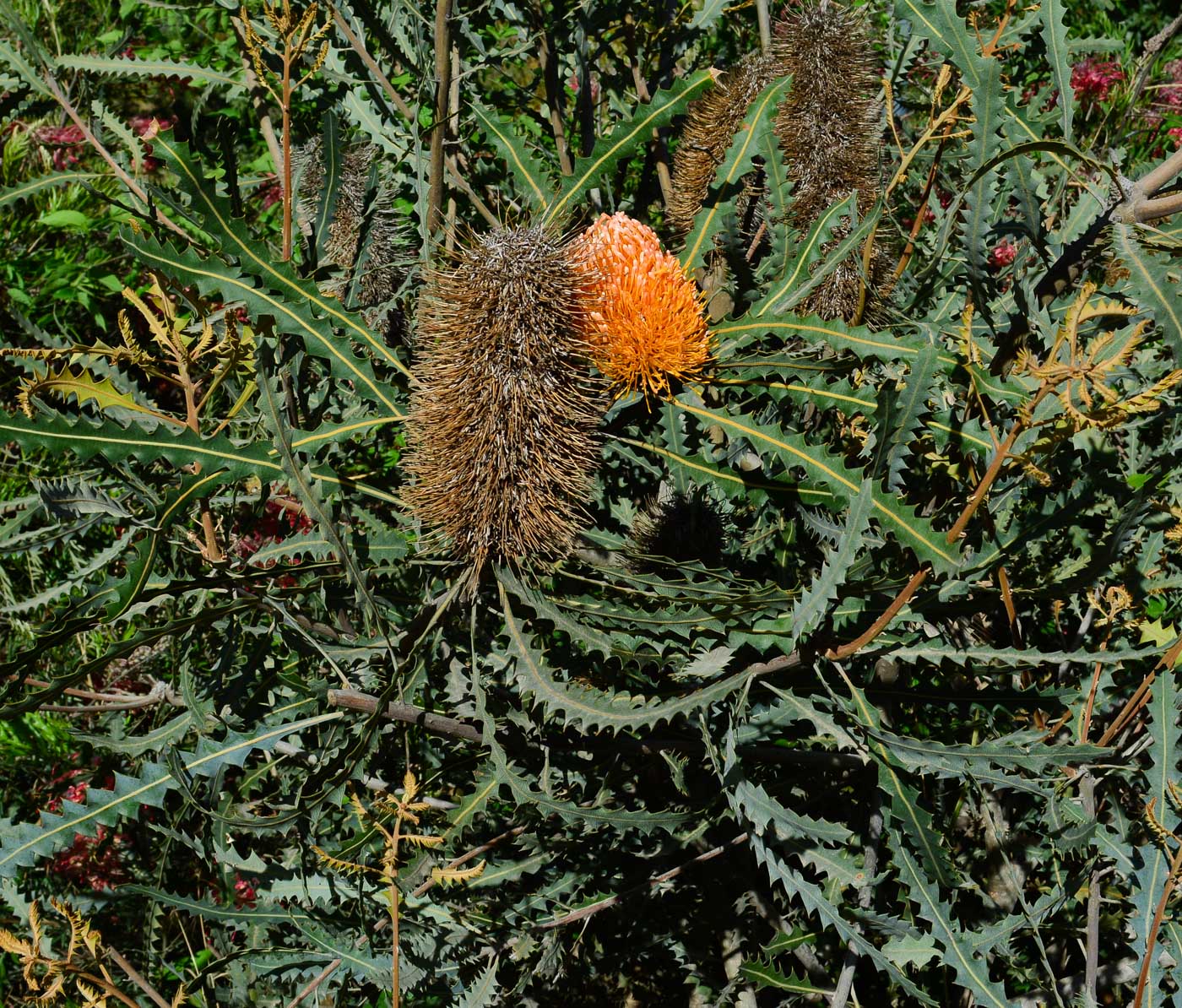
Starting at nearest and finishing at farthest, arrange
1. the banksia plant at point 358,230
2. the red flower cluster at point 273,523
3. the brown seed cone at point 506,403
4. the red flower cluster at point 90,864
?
the brown seed cone at point 506,403 < the banksia plant at point 358,230 < the red flower cluster at point 273,523 < the red flower cluster at point 90,864

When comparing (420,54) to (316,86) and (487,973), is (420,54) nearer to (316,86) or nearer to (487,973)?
(316,86)

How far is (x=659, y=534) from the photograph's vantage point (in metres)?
1.60

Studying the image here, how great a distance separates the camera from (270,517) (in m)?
2.63

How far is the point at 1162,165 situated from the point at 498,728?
104 cm

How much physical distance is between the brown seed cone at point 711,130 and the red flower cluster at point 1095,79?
1.56 metres

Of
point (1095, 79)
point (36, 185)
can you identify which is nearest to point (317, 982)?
point (36, 185)

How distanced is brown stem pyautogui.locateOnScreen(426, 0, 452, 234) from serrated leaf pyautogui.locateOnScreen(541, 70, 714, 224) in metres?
0.14

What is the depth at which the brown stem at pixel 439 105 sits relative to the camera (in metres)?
1.27

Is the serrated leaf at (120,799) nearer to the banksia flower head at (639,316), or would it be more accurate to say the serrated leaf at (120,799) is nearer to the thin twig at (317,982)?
the thin twig at (317,982)

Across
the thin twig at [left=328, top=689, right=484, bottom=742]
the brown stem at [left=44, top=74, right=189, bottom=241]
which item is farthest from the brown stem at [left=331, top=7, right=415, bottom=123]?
the thin twig at [left=328, top=689, right=484, bottom=742]

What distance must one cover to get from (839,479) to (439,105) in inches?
26.4

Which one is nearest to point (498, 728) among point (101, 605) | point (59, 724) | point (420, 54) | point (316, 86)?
point (101, 605)

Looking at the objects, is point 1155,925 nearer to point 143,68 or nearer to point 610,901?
point 610,901

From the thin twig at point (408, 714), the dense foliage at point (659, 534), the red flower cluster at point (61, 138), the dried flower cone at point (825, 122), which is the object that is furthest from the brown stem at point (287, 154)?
the red flower cluster at point (61, 138)
